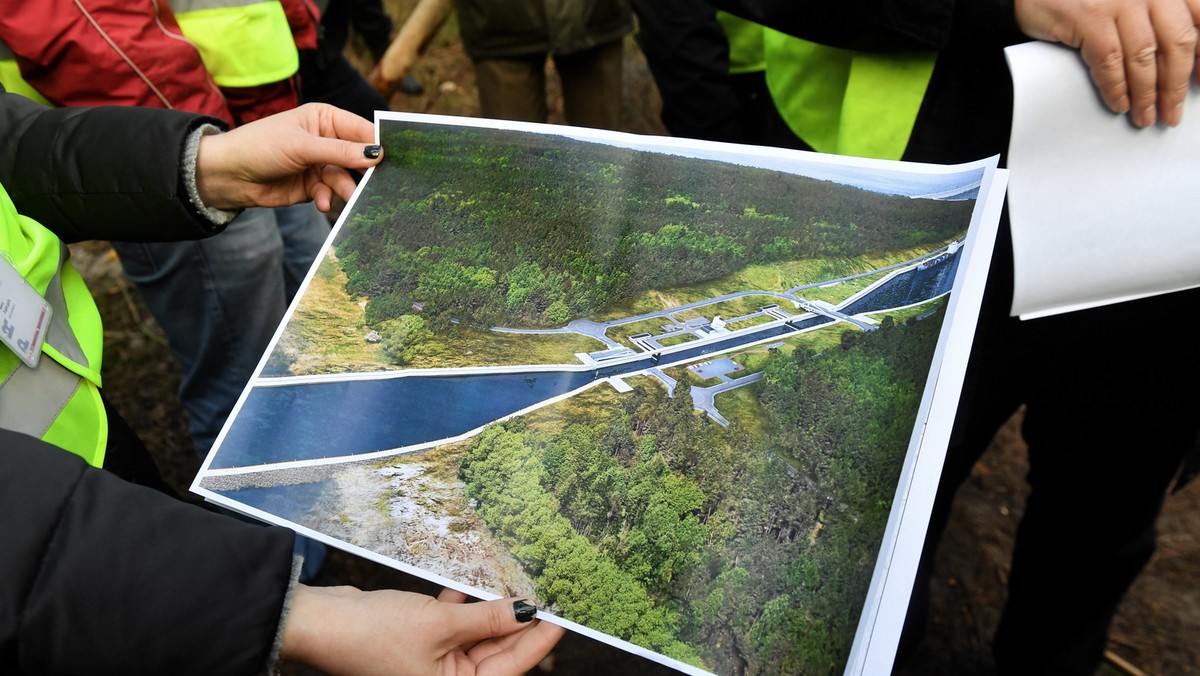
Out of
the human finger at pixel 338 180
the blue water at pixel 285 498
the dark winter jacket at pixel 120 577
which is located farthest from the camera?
the human finger at pixel 338 180

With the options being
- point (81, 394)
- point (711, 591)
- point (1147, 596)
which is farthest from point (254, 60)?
point (1147, 596)

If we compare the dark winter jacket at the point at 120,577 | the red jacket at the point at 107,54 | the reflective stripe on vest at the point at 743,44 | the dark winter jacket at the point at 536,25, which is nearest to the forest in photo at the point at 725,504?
the dark winter jacket at the point at 120,577

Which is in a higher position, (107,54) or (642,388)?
(107,54)

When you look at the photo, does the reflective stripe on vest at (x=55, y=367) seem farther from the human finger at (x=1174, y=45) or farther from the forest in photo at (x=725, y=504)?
the human finger at (x=1174, y=45)

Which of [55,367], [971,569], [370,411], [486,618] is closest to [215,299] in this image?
[55,367]

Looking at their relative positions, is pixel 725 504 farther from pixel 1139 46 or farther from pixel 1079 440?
pixel 1079 440
